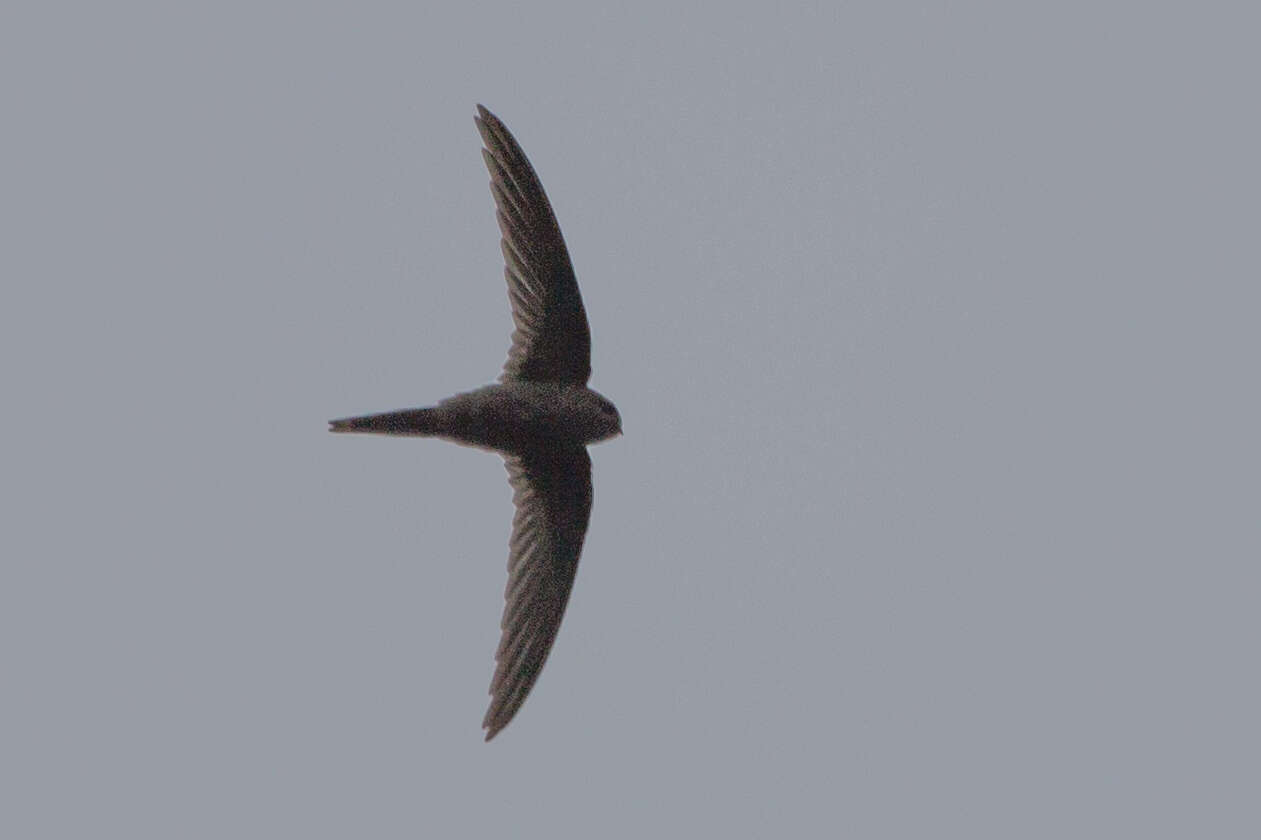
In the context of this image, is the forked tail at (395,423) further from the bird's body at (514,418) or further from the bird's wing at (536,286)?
the bird's wing at (536,286)

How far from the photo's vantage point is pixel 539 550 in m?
6.34

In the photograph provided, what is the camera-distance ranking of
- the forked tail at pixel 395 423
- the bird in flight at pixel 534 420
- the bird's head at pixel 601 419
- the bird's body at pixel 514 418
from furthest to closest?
the bird's head at pixel 601 419
the bird in flight at pixel 534 420
the bird's body at pixel 514 418
the forked tail at pixel 395 423

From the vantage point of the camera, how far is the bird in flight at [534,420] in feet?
19.9

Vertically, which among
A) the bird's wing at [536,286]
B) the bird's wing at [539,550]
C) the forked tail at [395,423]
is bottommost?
the bird's wing at [539,550]

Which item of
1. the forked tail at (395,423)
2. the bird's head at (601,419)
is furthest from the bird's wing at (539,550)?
the forked tail at (395,423)

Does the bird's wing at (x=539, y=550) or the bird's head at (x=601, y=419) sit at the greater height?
the bird's head at (x=601, y=419)

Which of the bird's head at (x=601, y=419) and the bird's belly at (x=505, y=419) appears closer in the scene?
the bird's belly at (x=505, y=419)

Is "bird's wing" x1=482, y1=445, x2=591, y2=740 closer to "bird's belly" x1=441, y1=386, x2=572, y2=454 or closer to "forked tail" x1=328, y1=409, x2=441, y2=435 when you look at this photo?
"bird's belly" x1=441, y1=386, x2=572, y2=454

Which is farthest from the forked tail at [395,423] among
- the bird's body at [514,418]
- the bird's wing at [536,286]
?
the bird's wing at [536,286]

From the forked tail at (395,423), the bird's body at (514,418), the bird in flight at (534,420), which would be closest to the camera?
the forked tail at (395,423)

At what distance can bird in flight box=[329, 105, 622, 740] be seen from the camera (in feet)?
19.9

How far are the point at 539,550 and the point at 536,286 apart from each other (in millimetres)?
1157

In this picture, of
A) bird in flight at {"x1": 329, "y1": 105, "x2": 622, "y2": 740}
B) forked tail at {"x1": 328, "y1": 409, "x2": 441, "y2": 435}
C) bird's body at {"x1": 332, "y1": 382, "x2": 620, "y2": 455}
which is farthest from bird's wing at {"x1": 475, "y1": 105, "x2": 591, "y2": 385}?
forked tail at {"x1": 328, "y1": 409, "x2": 441, "y2": 435}

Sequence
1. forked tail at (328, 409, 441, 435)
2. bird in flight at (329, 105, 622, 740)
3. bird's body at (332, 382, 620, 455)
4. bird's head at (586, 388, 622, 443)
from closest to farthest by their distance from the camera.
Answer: forked tail at (328, 409, 441, 435)
bird's body at (332, 382, 620, 455)
bird in flight at (329, 105, 622, 740)
bird's head at (586, 388, 622, 443)
